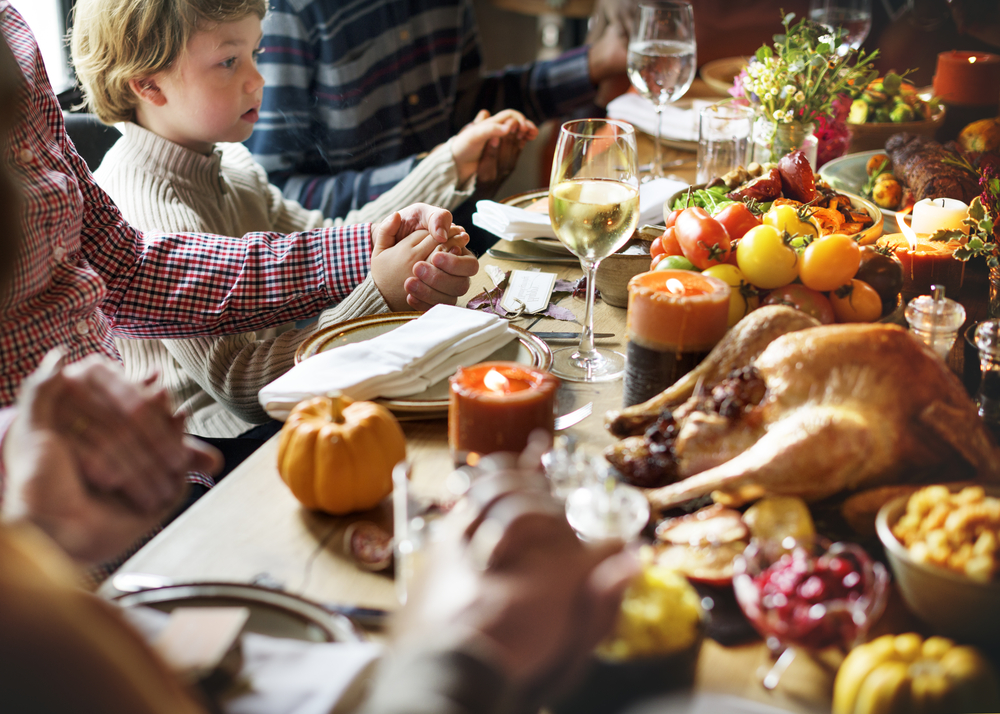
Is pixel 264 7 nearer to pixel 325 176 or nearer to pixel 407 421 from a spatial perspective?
pixel 325 176

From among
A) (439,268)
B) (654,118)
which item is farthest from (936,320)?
(654,118)

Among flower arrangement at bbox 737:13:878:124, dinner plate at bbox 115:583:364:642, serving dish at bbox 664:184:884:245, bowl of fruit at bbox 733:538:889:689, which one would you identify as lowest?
dinner plate at bbox 115:583:364:642

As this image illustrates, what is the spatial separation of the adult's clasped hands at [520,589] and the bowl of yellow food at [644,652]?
3cm

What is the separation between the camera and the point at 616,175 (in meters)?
1.06

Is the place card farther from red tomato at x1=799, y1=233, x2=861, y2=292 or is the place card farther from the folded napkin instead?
red tomato at x1=799, y1=233, x2=861, y2=292

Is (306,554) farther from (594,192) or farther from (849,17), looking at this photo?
(849,17)

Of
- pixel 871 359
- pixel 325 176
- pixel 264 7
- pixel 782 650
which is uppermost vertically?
pixel 264 7

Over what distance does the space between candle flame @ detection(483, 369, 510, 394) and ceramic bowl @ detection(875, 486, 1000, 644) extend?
371mm

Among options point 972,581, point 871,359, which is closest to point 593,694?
point 972,581

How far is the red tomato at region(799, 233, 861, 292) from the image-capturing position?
3.13 feet

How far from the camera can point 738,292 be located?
1.00 meters

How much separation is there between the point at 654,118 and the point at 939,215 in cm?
95

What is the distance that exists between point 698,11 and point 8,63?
276 centimetres

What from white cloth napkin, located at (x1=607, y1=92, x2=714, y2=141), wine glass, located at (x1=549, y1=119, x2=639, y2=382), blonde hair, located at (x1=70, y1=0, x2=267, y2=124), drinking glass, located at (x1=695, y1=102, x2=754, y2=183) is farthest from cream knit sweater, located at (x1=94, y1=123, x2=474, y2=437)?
drinking glass, located at (x1=695, y1=102, x2=754, y2=183)
